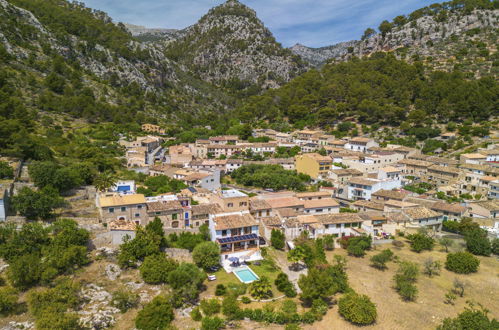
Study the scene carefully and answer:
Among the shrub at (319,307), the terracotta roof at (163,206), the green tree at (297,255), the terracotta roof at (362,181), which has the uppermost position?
the terracotta roof at (163,206)

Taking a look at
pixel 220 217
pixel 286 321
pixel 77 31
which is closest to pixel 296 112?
pixel 220 217

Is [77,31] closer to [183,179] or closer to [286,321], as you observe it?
[183,179]

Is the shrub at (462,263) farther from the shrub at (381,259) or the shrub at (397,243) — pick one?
the shrub at (381,259)

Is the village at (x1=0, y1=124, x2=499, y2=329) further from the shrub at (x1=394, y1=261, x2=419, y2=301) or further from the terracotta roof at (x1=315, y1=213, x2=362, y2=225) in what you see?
the shrub at (x1=394, y1=261, x2=419, y2=301)

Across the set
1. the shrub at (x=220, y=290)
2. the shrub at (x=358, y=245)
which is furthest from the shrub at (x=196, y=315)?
the shrub at (x=358, y=245)

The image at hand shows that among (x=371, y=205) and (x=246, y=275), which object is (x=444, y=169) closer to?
(x=371, y=205)

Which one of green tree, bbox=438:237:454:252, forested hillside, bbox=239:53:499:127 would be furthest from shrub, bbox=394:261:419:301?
forested hillside, bbox=239:53:499:127
